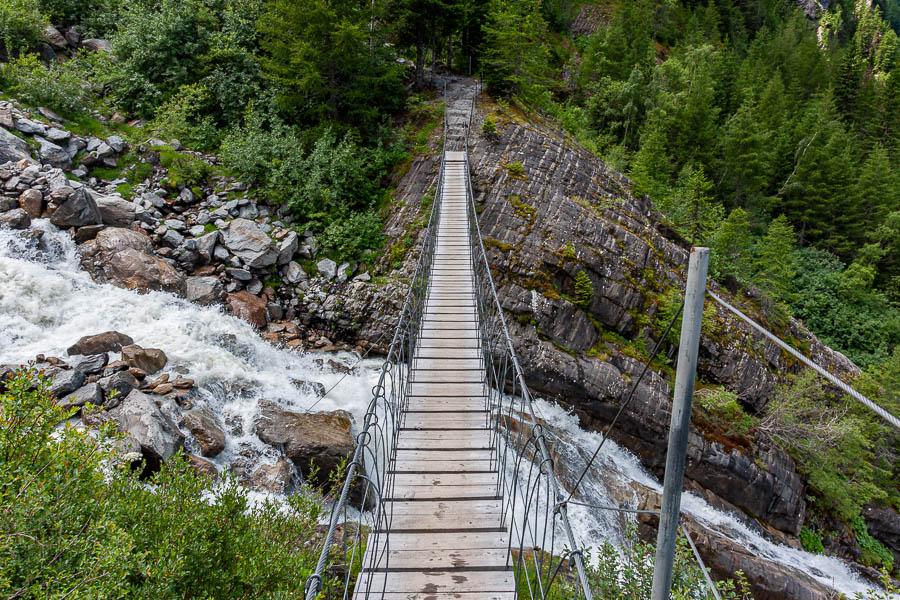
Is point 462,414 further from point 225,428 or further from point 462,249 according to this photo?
point 462,249

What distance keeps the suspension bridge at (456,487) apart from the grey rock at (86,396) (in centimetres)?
432

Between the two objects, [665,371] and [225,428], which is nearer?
[225,428]

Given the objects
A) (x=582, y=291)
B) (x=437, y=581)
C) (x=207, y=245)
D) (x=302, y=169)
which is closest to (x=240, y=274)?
(x=207, y=245)

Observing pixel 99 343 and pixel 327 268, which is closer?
pixel 99 343

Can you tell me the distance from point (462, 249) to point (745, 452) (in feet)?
30.5

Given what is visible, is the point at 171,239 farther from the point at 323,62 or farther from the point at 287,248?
the point at 323,62

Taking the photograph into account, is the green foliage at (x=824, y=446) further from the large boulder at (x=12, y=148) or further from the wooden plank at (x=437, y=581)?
the large boulder at (x=12, y=148)

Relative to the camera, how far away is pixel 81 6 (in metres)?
15.2

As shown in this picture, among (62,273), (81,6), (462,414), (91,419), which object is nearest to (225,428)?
(91,419)

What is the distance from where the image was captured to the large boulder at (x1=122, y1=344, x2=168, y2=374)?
7609mm

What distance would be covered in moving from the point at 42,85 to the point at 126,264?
23.3 feet

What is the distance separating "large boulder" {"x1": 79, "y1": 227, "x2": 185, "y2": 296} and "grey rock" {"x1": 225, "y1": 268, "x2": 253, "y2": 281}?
1.11 meters

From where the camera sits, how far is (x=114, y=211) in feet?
34.2

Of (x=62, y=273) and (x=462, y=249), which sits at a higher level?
(x=462, y=249)
